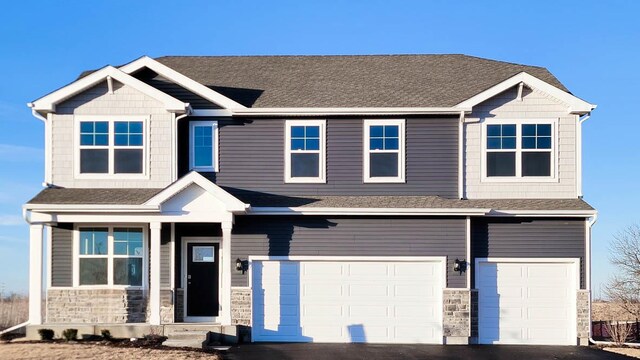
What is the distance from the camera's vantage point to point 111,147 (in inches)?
658

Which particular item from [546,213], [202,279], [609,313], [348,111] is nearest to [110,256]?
[202,279]

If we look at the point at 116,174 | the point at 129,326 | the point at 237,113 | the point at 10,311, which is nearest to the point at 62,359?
the point at 129,326

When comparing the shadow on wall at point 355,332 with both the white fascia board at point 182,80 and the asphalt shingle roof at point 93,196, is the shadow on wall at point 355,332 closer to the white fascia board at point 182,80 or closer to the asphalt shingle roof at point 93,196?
the asphalt shingle roof at point 93,196

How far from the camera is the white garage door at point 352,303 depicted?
16344 millimetres

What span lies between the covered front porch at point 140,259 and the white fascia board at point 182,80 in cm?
235

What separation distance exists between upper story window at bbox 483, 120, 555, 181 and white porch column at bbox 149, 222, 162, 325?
313 inches

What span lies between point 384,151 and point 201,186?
4604mm

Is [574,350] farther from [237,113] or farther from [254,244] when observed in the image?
[237,113]

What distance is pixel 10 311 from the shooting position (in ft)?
67.6

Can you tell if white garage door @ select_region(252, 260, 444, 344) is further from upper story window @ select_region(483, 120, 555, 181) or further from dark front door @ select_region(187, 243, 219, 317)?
upper story window @ select_region(483, 120, 555, 181)

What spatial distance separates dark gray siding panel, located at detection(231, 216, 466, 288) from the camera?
16469 millimetres

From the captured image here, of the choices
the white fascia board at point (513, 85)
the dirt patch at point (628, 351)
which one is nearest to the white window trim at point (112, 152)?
the white fascia board at point (513, 85)

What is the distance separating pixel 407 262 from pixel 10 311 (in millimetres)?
12183

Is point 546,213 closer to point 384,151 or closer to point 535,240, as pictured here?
point 535,240
